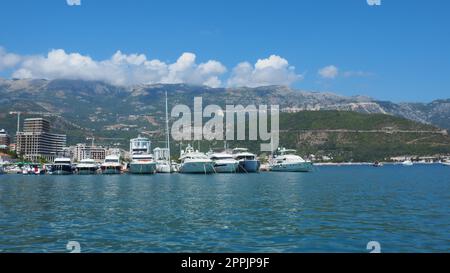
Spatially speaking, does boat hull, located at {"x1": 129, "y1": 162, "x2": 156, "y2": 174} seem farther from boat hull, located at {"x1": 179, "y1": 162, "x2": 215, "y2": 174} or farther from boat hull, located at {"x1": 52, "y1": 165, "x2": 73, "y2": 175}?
boat hull, located at {"x1": 52, "y1": 165, "x2": 73, "y2": 175}

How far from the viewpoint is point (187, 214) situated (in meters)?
35.0

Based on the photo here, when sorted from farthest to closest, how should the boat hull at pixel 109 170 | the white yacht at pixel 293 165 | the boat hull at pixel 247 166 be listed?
the white yacht at pixel 293 165, the boat hull at pixel 247 166, the boat hull at pixel 109 170

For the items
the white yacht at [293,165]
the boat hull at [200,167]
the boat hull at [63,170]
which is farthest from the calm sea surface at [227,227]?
the white yacht at [293,165]

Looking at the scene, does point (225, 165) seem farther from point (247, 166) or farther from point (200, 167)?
point (247, 166)

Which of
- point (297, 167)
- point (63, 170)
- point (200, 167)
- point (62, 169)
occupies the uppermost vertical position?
point (200, 167)

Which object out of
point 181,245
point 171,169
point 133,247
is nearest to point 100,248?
point 133,247

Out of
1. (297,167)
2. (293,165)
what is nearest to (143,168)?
(293,165)

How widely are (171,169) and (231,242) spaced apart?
5466 inches

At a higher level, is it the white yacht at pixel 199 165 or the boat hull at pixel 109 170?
the white yacht at pixel 199 165

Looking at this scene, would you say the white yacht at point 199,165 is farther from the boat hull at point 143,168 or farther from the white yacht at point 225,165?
the boat hull at point 143,168

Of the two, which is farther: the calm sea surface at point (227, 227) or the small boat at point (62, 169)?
the small boat at point (62, 169)

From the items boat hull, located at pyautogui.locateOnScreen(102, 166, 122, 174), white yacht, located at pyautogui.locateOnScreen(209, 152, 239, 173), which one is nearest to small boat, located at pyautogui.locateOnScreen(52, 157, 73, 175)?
boat hull, located at pyautogui.locateOnScreen(102, 166, 122, 174)
